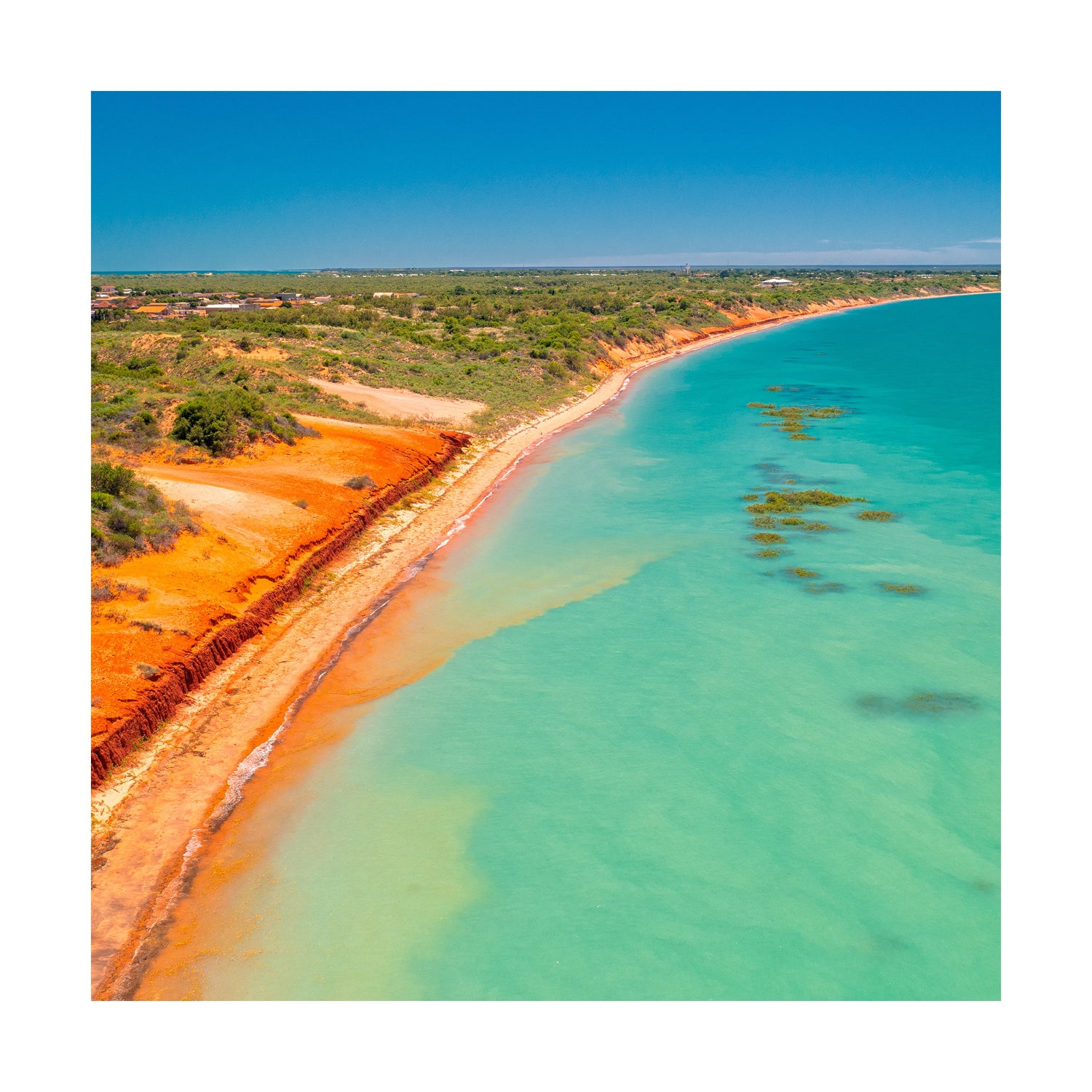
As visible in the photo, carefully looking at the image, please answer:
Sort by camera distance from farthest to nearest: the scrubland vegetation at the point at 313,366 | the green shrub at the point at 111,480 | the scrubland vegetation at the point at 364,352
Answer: the scrubland vegetation at the point at 364,352 → the scrubland vegetation at the point at 313,366 → the green shrub at the point at 111,480

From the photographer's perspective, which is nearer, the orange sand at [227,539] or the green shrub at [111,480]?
the orange sand at [227,539]

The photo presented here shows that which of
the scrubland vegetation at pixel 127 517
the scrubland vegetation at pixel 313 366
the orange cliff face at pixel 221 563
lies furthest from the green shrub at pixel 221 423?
the scrubland vegetation at pixel 127 517

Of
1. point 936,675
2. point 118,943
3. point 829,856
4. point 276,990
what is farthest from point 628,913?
point 936,675

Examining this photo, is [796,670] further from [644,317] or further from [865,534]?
[644,317]

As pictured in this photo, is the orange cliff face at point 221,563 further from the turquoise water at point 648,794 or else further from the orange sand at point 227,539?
the turquoise water at point 648,794

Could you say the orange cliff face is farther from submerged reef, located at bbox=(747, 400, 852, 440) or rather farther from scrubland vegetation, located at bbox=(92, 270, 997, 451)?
submerged reef, located at bbox=(747, 400, 852, 440)

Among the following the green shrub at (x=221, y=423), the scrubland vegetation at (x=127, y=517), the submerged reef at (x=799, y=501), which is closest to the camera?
the scrubland vegetation at (x=127, y=517)

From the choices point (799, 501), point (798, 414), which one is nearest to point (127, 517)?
point (799, 501)
